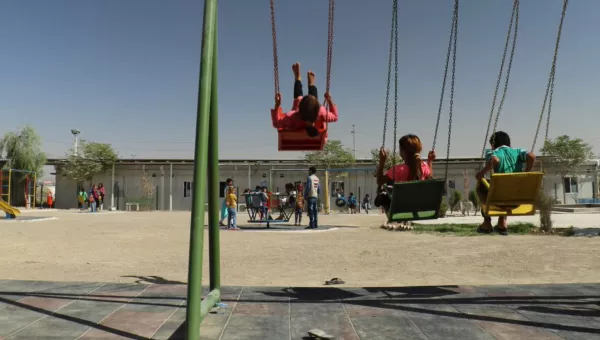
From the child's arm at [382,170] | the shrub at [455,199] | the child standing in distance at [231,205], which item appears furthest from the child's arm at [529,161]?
the shrub at [455,199]

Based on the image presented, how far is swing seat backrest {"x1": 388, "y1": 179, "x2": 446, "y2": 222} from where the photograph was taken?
432 centimetres

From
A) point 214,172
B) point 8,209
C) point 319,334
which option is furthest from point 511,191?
point 8,209

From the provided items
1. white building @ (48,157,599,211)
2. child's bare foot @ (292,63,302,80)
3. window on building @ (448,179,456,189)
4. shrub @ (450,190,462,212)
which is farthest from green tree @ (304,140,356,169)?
child's bare foot @ (292,63,302,80)

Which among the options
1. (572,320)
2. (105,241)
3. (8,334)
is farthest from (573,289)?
(105,241)

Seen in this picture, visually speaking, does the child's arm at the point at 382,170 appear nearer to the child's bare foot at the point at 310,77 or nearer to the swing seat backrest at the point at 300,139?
the swing seat backrest at the point at 300,139

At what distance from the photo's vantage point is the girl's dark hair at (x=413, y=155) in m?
4.75

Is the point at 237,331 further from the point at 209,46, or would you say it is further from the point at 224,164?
the point at 224,164

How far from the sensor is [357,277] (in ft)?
19.0

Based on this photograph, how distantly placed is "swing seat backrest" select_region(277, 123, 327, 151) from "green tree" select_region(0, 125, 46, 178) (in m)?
39.1

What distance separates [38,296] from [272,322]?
2.45 metres

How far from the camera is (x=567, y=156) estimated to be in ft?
112

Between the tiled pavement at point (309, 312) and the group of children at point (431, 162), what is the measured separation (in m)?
1.07

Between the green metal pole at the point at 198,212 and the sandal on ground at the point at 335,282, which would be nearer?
the green metal pole at the point at 198,212

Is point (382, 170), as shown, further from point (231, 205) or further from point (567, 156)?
point (567, 156)
